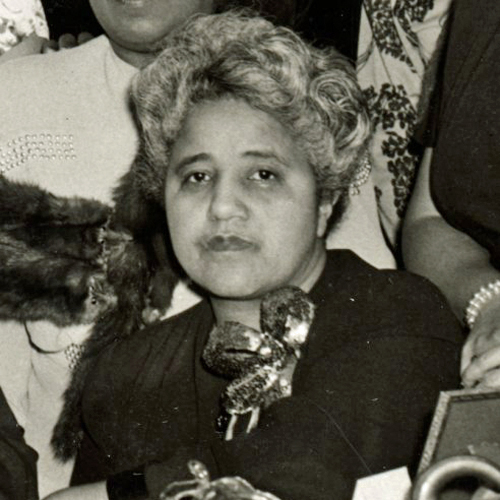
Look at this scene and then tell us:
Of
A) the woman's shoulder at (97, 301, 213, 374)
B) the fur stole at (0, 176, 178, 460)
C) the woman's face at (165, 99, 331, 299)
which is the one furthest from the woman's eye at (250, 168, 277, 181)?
the fur stole at (0, 176, 178, 460)

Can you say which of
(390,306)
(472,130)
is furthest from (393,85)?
(390,306)

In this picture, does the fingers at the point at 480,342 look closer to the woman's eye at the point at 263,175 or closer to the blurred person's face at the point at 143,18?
the woman's eye at the point at 263,175

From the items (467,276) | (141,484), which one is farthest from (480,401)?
(467,276)

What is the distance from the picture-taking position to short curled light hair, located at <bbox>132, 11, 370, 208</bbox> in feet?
3.95

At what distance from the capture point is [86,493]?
0.97 metres

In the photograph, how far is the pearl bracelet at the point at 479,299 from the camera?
3.69 ft

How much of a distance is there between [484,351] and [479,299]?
0.18 meters

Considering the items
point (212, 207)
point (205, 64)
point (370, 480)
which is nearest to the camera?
point (370, 480)

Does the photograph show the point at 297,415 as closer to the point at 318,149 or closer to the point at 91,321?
the point at 318,149

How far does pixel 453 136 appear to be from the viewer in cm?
127

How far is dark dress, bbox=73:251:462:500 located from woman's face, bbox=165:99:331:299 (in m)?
0.09

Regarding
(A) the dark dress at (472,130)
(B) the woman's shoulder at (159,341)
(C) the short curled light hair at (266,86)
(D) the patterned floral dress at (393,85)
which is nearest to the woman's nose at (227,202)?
(C) the short curled light hair at (266,86)

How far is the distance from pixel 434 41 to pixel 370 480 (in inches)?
40.7

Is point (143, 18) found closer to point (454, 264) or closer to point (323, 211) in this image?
point (323, 211)
